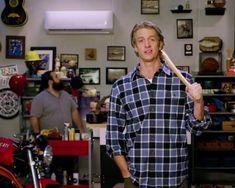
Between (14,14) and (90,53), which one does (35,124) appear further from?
(14,14)

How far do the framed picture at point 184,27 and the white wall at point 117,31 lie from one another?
5 centimetres

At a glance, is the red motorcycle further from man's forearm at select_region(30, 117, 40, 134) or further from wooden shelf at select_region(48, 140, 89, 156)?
man's forearm at select_region(30, 117, 40, 134)

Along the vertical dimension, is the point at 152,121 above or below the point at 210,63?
below

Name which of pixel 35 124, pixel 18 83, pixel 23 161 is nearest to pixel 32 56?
pixel 18 83

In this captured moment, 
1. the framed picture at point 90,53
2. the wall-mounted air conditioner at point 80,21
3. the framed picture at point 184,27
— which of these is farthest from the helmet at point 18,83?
the framed picture at point 184,27

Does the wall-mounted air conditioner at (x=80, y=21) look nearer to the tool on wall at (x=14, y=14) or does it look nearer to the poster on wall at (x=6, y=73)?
the tool on wall at (x=14, y=14)

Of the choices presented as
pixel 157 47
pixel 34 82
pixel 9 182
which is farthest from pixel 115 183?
pixel 157 47

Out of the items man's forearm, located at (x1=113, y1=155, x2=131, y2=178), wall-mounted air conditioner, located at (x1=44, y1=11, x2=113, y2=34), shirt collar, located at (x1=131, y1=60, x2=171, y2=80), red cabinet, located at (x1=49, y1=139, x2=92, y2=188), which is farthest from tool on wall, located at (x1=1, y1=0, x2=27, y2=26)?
man's forearm, located at (x1=113, y1=155, x2=131, y2=178)

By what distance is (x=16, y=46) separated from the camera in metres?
6.74

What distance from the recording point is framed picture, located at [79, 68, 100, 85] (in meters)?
6.70

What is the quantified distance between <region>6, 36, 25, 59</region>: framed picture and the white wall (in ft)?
0.19

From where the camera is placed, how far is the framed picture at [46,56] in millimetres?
6605

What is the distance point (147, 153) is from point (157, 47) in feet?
1.50

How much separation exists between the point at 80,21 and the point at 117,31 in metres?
0.56
